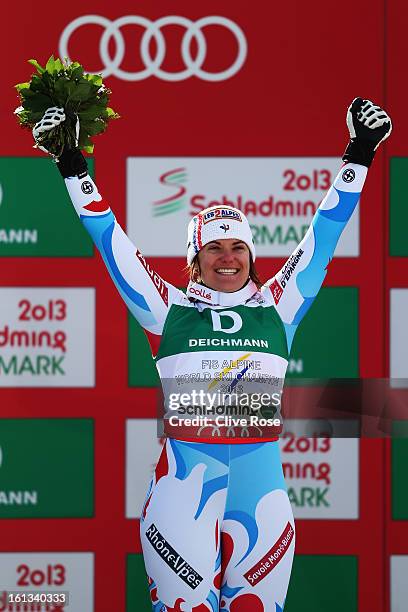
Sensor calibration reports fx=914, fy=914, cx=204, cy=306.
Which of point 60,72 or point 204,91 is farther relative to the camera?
point 204,91

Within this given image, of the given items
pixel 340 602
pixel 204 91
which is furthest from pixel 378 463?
pixel 204 91

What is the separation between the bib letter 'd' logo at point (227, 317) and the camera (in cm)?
244

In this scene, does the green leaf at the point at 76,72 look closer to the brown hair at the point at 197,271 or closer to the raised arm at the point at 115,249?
the raised arm at the point at 115,249

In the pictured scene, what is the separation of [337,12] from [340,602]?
83.3 inches

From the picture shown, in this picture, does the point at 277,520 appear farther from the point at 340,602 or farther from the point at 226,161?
the point at 226,161

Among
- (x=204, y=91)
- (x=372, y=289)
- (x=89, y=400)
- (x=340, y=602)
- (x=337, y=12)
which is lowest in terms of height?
(x=340, y=602)

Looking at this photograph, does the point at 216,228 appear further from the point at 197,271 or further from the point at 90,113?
the point at 90,113

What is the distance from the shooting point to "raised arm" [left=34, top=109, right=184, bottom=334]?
8.08ft

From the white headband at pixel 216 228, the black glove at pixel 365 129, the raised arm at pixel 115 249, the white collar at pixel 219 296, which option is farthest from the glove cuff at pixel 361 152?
the raised arm at pixel 115 249

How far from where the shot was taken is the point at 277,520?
236 cm

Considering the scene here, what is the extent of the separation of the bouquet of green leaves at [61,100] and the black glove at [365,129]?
2.32 feet

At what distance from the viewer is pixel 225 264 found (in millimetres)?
2480

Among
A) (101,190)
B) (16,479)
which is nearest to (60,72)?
(101,190)

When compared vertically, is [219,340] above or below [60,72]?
below
